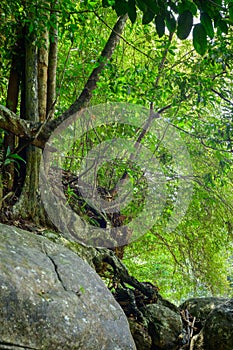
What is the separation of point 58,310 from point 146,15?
1776 millimetres

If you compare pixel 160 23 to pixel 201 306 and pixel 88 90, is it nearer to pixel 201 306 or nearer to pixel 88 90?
pixel 88 90

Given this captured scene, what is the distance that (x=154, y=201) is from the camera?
5727 mm

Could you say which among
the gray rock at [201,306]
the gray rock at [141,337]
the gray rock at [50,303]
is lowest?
the gray rock at [201,306]

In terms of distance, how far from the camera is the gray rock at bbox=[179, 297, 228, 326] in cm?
404

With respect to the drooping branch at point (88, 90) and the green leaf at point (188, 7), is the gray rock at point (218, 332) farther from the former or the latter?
the green leaf at point (188, 7)

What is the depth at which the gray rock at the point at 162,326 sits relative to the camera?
3.28m

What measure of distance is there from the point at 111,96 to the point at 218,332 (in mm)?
3260

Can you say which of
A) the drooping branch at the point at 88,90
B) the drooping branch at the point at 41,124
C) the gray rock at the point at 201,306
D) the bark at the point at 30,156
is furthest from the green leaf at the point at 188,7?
the gray rock at the point at 201,306

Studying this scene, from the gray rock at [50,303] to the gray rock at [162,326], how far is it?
2.31 ft

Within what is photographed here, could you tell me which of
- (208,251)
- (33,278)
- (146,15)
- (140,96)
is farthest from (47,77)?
(208,251)

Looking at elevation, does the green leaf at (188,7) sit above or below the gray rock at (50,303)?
above

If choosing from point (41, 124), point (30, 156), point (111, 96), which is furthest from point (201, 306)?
point (111, 96)

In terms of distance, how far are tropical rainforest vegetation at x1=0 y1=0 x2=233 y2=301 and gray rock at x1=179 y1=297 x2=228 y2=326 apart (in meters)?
1.57

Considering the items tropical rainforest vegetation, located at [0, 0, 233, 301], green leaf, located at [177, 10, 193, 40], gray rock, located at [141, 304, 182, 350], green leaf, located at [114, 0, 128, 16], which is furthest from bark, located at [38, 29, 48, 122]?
green leaf, located at [177, 10, 193, 40]
